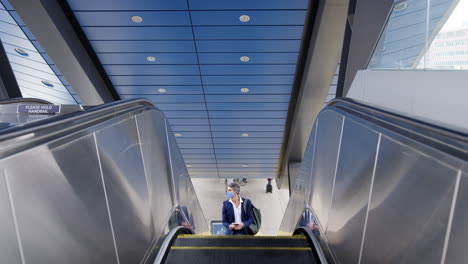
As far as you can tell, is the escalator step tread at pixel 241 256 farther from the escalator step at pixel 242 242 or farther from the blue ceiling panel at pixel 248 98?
the blue ceiling panel at pixel 248 98

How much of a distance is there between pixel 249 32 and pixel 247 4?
918 millimetres

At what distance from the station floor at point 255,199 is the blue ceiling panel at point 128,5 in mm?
17493

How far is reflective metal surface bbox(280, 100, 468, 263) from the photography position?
124 centimetres

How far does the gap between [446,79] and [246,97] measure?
8046mm

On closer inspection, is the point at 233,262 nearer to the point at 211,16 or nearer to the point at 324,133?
the point at 324,133

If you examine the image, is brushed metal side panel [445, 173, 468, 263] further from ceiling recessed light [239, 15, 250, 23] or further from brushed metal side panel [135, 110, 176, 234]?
ceiling recessed light [239, 15, 250, 23]

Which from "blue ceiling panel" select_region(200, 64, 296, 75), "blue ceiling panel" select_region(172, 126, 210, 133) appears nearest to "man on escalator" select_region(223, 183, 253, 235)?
"blue ceiling panel" select_region(200, 64, 296, 75)

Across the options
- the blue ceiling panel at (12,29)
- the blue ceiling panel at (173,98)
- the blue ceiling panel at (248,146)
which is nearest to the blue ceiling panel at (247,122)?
the blue ceiling panel at (173,98)

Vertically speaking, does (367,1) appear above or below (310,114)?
above

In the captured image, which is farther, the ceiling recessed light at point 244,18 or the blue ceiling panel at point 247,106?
the blue ceiling panel at point 247,106

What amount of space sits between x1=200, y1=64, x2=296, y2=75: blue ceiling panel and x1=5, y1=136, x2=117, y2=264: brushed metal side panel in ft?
23.3

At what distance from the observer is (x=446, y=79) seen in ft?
7.96

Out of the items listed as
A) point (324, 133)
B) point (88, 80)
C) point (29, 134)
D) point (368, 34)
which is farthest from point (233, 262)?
point (88, 80)

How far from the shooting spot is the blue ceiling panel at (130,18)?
6.95m
